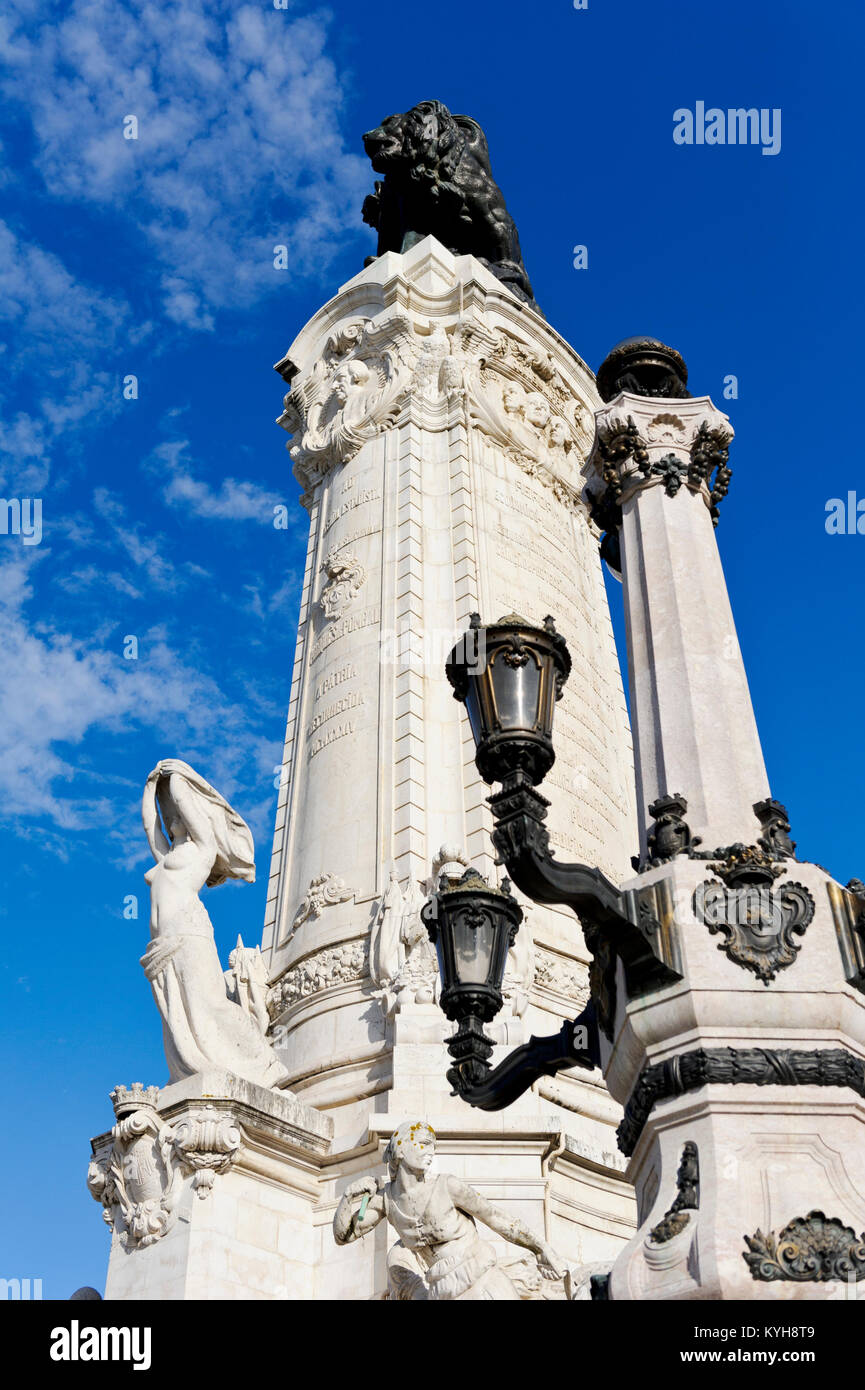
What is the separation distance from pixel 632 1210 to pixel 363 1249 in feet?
A: 10.3

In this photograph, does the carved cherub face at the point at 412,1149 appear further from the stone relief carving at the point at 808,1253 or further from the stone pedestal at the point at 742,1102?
the stone relief carving at the point at 808,1253

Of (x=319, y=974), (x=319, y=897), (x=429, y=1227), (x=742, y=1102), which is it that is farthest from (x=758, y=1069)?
(x=319, y=897)

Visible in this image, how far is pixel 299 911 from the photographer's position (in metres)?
17.1

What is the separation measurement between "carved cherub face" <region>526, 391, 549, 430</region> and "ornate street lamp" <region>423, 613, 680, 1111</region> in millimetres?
15479

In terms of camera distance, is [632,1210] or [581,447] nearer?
[632,1210]

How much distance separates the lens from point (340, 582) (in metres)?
20.0

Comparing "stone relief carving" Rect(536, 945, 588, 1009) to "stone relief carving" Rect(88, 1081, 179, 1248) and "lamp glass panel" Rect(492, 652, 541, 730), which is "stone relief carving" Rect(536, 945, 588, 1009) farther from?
"lamp glass panel" Rect(492, 652, 541, 730)

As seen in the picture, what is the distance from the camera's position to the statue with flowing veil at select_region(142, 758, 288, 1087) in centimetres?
1414

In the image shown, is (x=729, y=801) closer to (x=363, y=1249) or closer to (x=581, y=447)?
(x=363, y=1249)

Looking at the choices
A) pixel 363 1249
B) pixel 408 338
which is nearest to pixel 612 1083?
pixel 363 1249

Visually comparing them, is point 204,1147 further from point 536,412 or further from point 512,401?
point 536,412

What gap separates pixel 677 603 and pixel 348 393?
15.2 meters
